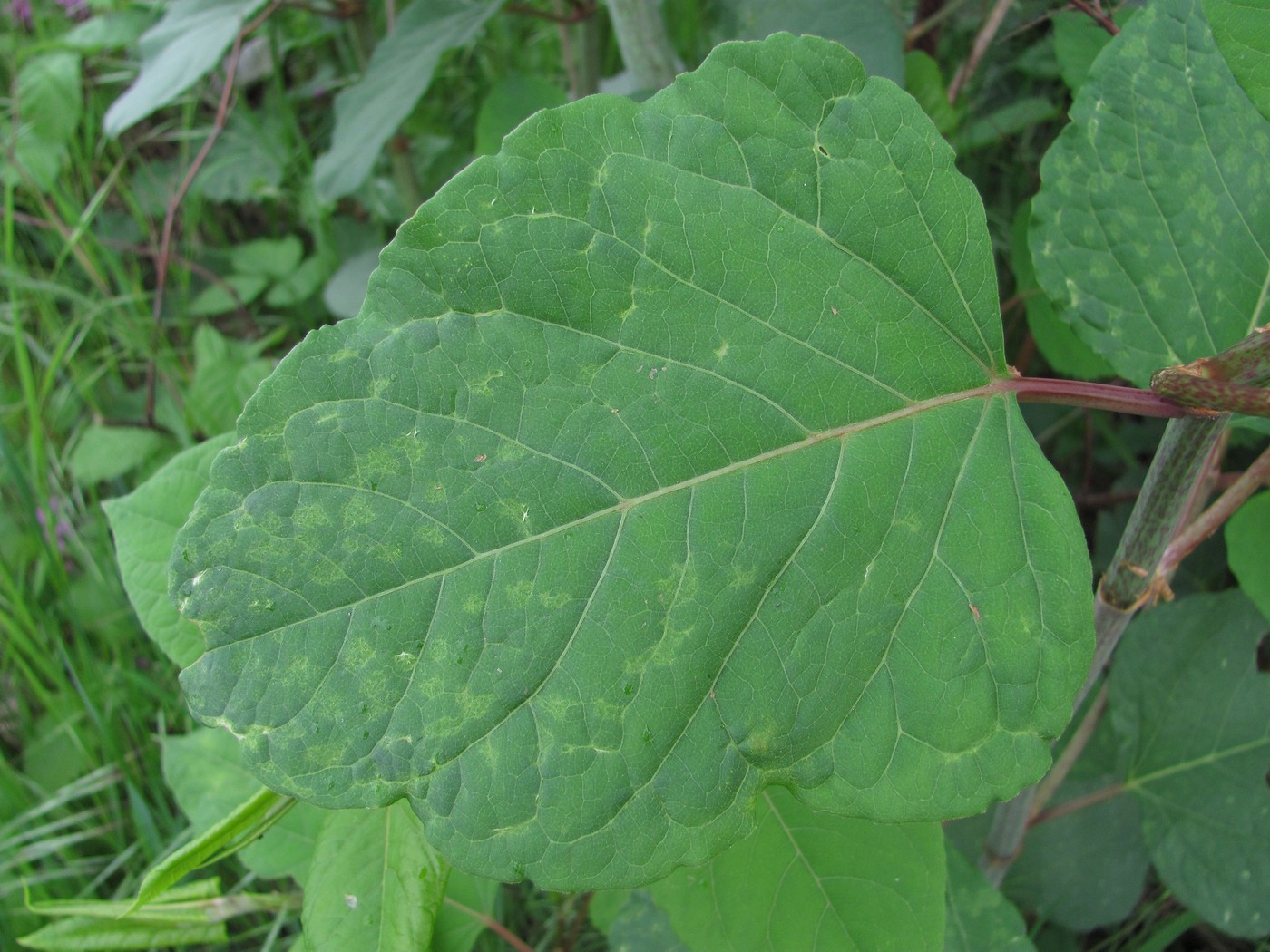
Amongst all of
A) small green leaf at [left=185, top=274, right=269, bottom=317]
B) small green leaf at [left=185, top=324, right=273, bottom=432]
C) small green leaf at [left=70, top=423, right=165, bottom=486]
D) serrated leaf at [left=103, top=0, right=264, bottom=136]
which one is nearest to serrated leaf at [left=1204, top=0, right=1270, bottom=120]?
serrated leaf at [left=103, top=0, right=264, bottom=136]

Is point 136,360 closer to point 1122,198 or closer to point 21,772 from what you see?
point 21,772

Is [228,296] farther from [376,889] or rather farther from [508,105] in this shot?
[376,889]

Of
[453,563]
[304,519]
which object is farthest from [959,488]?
[304,519]

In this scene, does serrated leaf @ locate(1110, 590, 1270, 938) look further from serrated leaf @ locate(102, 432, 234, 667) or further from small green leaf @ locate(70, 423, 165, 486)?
small green leaf @ locate(70, 423, 165, 486)

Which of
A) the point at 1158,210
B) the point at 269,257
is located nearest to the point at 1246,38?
the point at 1158,210

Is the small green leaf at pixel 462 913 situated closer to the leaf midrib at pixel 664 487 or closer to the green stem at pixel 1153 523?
the leaf midrib at pixel 664 487

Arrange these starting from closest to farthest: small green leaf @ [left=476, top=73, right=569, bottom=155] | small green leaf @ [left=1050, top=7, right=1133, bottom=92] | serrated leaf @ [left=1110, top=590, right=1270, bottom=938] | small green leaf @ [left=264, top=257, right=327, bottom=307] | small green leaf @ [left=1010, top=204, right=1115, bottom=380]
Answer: serrated leaf @ [left=1110, top=590, right=1270, bottom=938], small green leaf @ [left=1050, top=7, right=1133, bottom=92], small green leaf @ [left=1010, top=204, right=1115, bottom=380], small green leaf @ [left=476, top=73, right=569, bottom=155], small green leaf @ [left=264, top=257, right=327, bottom=307]

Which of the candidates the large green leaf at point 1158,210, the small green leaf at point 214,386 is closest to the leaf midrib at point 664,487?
the large green leaf at point 1158,210
